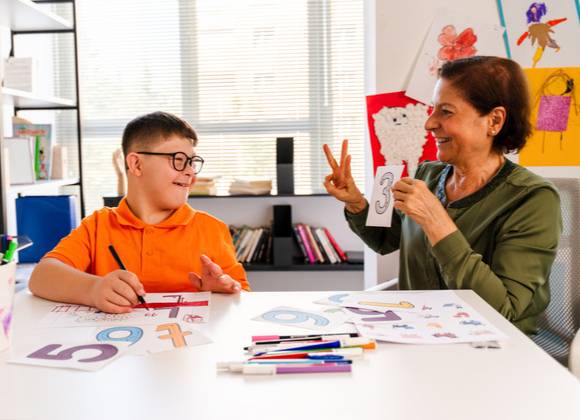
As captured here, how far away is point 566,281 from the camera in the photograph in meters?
1.55


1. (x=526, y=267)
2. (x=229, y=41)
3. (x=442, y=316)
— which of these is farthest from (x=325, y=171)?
(x=442, y=316)

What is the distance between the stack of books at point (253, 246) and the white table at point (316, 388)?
2.71m

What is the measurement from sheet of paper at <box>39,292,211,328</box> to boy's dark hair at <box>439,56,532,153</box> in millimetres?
910

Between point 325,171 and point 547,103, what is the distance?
1.72 meters

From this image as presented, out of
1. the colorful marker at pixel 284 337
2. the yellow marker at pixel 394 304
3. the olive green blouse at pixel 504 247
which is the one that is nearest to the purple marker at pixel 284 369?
the colorful marker at pixel 284 337

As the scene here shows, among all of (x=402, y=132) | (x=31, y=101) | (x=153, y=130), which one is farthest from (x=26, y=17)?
(x=402, y=132)

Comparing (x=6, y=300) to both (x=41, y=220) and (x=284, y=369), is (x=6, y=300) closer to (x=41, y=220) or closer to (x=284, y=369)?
(x=284, y=369)

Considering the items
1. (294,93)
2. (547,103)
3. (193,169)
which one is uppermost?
(294,93)

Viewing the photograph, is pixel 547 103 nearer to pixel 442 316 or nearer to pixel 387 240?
pixel 387 240

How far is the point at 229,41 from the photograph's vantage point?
390 cm

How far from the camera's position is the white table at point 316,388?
2.29 ft

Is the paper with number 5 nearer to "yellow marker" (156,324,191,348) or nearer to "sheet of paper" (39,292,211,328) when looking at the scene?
"sheet of paper" (39,292,211,328)

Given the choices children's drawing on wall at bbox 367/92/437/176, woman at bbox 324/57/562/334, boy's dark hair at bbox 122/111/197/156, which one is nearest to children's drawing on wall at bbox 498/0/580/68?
children's drawing on wall at bbox 367/92/437/176

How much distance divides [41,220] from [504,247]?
2.20 metres
